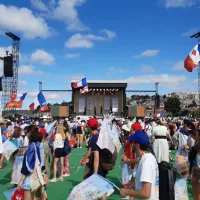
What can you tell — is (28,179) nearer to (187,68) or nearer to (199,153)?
(199,153)

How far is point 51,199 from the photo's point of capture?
642cm

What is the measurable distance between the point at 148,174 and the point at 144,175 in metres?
0.04

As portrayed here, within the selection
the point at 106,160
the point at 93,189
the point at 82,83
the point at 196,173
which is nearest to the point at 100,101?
the point at 82,83

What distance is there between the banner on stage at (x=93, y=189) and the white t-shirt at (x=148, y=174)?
21.5 inches

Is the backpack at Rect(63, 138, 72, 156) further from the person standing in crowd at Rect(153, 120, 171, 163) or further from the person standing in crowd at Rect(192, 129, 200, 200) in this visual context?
the person standing in crowd at Rect(192, 129, 200, 200)

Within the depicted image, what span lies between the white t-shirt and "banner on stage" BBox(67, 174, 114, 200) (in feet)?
1.79

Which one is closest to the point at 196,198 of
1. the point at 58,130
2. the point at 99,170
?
the point at 99,170

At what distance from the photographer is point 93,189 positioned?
3.32 m

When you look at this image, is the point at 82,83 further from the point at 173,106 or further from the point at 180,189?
the point at 173,106

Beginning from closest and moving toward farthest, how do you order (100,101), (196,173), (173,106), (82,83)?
1. (196,173)
2. (82,83)
3. (100,101)
4. (173,106)

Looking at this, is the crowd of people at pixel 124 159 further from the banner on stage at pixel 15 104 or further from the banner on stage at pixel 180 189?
the banner on stage at pixel 15 104

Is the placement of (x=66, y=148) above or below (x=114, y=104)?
below

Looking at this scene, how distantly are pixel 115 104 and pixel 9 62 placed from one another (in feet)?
110

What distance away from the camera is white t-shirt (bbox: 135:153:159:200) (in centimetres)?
272
